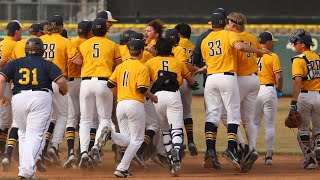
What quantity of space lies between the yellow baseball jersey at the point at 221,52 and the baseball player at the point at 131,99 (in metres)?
1.20

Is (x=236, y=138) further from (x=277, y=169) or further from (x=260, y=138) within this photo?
(x=260, y=138)

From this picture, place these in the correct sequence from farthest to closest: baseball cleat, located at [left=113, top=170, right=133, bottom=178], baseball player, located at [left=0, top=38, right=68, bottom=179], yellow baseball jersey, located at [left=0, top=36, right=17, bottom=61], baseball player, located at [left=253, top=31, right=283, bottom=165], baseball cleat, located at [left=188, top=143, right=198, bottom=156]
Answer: baseball player, located at [left=253, top=31, right=283, bottom=165]
baseball cleat, located at [left=188, top=143, right=198, bottom=156]
yellow baseball jersey, located at [left=0, top=36, right=17, bottom=61]
baseball cleat, located at [left=113, top=170, right=133, bottom=178]
baseball player, located at [left=0, top=38, right=68, bottom=179]

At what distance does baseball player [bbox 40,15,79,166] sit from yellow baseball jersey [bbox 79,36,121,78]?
25 cm

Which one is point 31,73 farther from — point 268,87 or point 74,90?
point 268,87

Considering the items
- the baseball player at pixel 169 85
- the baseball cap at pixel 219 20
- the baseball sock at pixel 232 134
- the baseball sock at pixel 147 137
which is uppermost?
the baseball cap at pixel 219 20

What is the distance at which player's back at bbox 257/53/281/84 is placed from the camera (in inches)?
590

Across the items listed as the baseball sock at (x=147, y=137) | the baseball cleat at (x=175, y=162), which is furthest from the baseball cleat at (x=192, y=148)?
the baseball cleat at (x=175, y=162)

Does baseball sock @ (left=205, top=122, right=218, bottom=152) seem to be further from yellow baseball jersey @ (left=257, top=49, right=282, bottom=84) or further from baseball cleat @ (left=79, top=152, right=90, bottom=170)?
yellow baseball jersey @ (left=257, top=49, right=282, bottom=84)

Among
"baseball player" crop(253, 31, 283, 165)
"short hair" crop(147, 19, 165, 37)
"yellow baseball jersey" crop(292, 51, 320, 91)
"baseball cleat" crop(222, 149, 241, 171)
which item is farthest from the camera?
"baseball player" crop(253, 31, 283, 165)

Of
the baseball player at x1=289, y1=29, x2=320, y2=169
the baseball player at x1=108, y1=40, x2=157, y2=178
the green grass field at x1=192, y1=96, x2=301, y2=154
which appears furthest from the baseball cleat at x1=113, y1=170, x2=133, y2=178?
the green grass field at x1=192, y1=96, x2=301, y2=154

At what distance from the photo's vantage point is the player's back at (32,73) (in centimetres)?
1180

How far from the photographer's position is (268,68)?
49.4 ft

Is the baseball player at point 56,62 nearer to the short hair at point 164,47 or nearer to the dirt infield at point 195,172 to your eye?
the dirt infield at point 195,172

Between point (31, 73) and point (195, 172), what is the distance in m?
2.98
